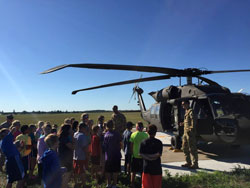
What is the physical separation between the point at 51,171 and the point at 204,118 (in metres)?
5.88

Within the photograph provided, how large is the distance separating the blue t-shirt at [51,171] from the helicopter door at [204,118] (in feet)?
18.4

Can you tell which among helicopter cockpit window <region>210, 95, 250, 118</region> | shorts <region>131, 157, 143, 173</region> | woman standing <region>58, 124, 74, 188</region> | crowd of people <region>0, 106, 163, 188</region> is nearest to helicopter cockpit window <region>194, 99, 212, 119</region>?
helicopter cockpit window <region>210, 95, 250, 118</region>

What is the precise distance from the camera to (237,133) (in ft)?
19.9

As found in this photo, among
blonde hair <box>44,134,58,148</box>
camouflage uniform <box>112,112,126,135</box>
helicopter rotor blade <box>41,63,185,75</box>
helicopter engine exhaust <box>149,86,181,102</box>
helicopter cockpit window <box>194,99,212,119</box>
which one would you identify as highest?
helicopter rotor blade <box>41,63,185,75</box>

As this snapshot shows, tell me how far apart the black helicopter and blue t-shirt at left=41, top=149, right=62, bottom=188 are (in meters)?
2.36

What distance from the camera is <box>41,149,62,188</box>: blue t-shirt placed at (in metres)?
2.98

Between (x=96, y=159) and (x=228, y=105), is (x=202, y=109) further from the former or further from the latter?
(x=96, y=159)

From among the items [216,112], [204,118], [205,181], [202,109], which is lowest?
[205,181]

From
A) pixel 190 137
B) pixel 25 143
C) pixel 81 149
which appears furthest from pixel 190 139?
pixel 25 143

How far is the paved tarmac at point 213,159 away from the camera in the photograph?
604cm

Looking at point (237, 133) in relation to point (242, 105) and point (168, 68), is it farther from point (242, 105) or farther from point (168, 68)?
point (168, 68)

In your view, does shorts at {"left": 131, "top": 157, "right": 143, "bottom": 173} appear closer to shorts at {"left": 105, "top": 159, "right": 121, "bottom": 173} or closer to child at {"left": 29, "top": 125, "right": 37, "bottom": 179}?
shorts at {"left": 105, "top": 159, "right": 121, "bottom": 173}

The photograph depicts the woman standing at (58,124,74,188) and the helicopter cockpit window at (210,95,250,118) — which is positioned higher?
the helicopter cockpit window at (210,95,250,118)

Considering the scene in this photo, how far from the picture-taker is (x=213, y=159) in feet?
23.4
